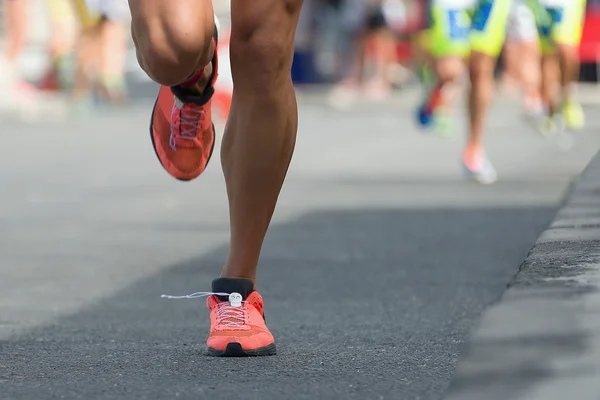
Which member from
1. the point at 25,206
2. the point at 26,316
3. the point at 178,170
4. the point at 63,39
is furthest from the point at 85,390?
the point at 63,39

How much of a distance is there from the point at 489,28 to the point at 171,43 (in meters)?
5.65

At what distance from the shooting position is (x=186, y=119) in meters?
3.99

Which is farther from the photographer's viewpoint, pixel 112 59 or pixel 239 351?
pixel 112 59

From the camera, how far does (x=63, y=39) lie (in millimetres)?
18797

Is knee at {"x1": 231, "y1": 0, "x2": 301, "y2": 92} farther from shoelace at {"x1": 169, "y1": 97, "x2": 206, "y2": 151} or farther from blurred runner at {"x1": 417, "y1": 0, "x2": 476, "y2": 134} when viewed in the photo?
blurred runner at {"x1": 417, "y1": 0, "x2": 476, "y2": 134}

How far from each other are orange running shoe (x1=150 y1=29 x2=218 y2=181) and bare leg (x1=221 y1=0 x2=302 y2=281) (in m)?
0.20

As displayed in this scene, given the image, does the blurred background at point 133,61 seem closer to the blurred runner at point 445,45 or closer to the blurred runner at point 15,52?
the blurred runner at point 15,52

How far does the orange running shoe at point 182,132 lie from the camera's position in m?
3.96

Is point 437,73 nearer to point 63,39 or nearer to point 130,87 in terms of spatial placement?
point 63,39

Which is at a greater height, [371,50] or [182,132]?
[182,132]

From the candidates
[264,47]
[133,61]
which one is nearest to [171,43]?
[264,47]

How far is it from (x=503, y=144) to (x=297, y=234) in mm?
5754

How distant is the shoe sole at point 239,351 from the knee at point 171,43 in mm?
641

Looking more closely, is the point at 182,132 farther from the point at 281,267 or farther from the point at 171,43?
the point at 281,267
